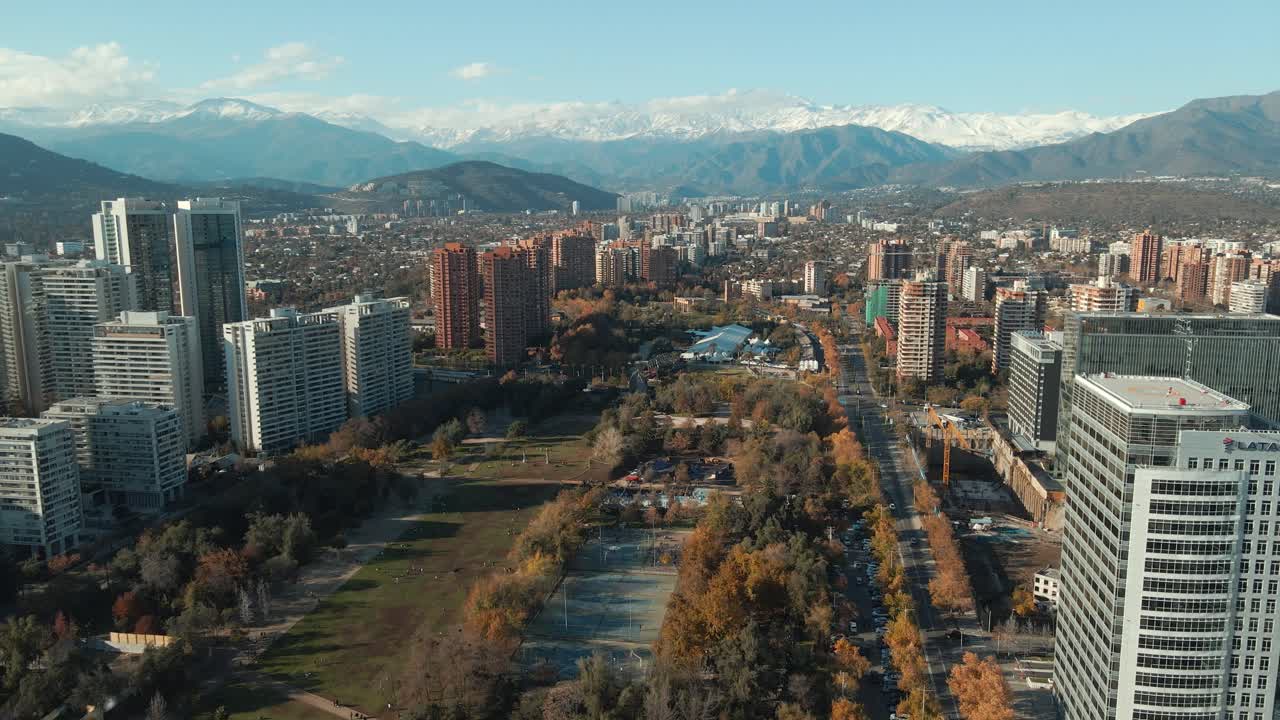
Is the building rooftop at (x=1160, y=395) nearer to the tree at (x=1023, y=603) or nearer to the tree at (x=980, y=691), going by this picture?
the tree at (x=980, y=691)

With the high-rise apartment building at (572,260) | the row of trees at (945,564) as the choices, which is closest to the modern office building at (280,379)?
the row of trees at (945,564)

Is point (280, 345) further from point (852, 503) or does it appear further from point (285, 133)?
point (285, 133)

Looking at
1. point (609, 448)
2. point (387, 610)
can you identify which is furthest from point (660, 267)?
point (387, 610)

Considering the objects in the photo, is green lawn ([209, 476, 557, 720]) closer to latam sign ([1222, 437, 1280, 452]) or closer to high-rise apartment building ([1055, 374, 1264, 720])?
high-rise apartment building ([1055, 374, 1264, 720])

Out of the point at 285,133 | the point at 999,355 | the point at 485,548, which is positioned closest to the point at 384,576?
the point at 485,548

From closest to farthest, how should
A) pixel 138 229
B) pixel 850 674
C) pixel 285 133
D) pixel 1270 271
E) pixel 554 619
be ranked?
1. pixel 850 674
2. pixel 554 619
3. pixel 138 229
4. pixel 1270 271
5. pixel 285 133
